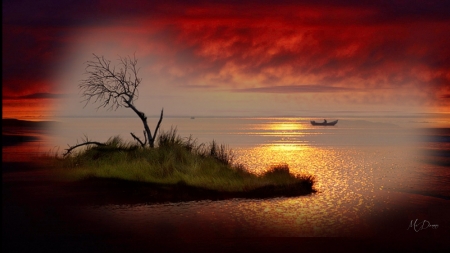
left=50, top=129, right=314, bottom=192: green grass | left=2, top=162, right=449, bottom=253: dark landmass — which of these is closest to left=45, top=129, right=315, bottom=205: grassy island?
left=50, top=129, right=314, bottom=192: green grass

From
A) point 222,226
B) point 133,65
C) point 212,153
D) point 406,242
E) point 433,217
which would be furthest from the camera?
point 133,65

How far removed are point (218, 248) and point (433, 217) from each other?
6245mm

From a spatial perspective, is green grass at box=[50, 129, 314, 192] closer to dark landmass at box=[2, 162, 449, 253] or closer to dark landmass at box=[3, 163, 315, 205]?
dark landmass at box=[3, 163, 315, 205]

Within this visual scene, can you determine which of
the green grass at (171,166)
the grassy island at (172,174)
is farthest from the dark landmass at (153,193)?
the green grass at (171,166)

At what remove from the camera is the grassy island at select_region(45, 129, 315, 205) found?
49.5 feet

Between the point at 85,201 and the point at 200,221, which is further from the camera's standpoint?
the point at 85,201

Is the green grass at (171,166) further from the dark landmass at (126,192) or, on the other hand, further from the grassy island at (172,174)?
the dark landmass at (126,192)

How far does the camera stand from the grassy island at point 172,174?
49.5 feet

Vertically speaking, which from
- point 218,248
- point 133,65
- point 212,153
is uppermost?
point 133,65

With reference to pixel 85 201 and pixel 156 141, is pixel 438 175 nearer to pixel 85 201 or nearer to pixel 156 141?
pixel 156 141

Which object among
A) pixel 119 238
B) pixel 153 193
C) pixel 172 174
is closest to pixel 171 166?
pixel 172 174

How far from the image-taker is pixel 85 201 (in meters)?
13.8

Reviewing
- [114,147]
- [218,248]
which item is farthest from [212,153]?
[218,248]

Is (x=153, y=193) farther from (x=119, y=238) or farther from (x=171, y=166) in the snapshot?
(x=119, y=238)
